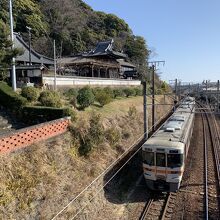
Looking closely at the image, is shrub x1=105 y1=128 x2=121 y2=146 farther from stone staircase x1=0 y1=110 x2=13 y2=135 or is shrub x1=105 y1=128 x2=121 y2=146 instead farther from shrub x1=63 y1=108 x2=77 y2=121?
stone staircase x1=0 y1=110 x2=13 y2=135

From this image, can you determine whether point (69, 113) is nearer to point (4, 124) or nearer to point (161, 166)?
point (4, 124)

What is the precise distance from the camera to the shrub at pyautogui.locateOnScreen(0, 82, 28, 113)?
67.7 ft

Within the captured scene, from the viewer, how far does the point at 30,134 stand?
1475 cm

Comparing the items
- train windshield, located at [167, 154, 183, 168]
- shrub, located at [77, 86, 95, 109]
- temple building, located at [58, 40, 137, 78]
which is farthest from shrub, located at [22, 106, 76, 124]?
temple building, located at [58, 40, 137, 78]

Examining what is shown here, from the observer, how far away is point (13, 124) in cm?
1928

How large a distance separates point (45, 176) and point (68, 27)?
2121 inches

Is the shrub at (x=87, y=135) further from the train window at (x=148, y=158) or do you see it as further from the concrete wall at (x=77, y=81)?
the concrete wall at (x=77, y=81)

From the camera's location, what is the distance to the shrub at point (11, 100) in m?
20.6

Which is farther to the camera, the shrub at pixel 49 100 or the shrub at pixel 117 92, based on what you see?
the shrub at pixel 117 92

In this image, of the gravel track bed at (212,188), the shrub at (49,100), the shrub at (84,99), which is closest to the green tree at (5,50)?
the shrub at (49,100)

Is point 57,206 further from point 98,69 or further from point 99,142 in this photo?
point 98,69

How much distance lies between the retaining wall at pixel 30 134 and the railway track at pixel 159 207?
6.11 meters

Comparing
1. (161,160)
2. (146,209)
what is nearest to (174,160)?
(161,160)

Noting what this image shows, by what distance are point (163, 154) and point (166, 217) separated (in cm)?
324
